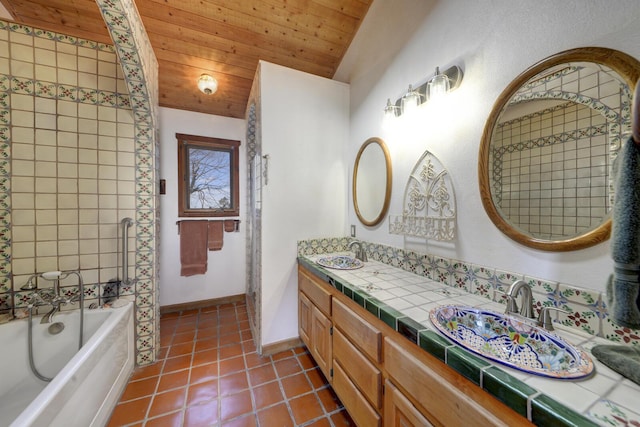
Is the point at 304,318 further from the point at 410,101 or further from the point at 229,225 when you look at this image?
the point at 410,101

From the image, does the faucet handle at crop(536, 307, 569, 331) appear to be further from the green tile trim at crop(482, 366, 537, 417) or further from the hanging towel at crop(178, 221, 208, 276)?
the hanging towel at crop(178, 221, 208, 276)

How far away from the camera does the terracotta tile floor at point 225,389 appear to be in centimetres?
140

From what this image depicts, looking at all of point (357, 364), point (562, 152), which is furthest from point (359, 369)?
point (562, 152)

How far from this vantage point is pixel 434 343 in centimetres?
76

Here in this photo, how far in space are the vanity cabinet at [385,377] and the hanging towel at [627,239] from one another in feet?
1.27

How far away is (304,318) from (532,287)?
5.08ft

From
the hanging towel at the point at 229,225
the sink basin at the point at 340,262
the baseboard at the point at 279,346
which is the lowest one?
the baseboard at the point at 279,346

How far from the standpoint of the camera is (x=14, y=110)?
1.58m

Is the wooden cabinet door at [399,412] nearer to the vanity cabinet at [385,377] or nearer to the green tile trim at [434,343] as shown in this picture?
the vanity cabinet at [385,377]

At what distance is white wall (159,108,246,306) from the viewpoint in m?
2.75

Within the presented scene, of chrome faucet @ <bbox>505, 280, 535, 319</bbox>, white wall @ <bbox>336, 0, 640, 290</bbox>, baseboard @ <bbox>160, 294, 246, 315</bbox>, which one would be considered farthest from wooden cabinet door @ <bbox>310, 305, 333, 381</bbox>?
baseboard @ <bbox>160, 294, 246, 315</bbox>

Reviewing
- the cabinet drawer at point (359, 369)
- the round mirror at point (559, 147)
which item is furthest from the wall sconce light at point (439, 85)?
the cabinet drawer at point (359, 369)

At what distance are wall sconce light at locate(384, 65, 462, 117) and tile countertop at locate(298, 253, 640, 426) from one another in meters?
1.15

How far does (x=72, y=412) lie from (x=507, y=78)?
259cm
